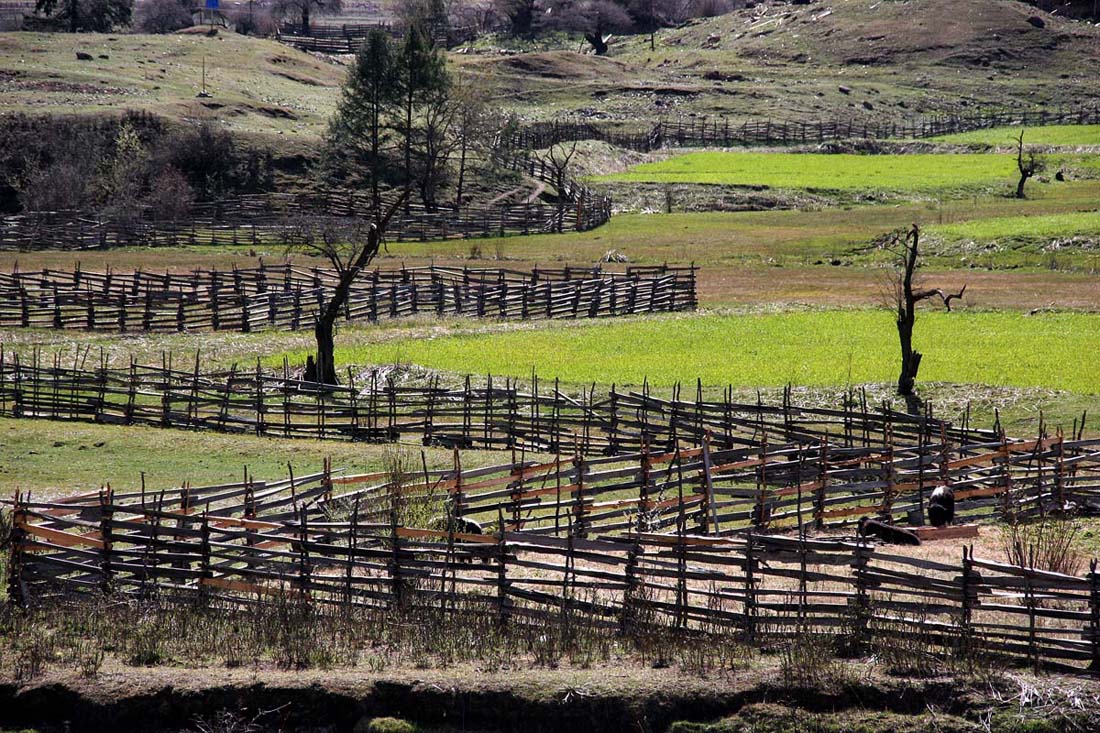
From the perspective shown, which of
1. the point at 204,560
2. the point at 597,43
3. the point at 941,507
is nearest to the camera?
the point at 204,560

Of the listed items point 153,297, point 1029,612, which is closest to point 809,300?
point 153,297

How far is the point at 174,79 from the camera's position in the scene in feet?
267

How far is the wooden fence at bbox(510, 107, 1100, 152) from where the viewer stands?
88.1 metres

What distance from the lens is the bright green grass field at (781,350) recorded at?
27.6 m

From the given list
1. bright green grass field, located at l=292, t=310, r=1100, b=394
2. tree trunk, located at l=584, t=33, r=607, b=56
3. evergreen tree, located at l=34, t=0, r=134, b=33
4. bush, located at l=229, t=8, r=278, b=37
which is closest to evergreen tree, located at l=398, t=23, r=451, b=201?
bright green grass field, located at l=292, t=310, r=1100, b=394

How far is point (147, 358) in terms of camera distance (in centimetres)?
3198

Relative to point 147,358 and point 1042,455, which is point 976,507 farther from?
point 147,358

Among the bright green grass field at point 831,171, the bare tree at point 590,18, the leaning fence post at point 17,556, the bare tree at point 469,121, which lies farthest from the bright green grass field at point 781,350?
the bare tree at point 590,18

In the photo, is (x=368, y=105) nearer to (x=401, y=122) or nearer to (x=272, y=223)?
(x=401, y=122)

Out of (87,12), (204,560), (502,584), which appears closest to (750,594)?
(502,584)

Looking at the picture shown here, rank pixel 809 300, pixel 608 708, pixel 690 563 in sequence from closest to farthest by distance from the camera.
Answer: pixel 608 708, pixel 690 563, pixel 809 300

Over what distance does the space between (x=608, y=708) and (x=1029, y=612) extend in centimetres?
399

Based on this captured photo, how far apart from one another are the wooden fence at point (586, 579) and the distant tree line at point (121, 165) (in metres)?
45.1

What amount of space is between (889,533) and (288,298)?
24760mm
